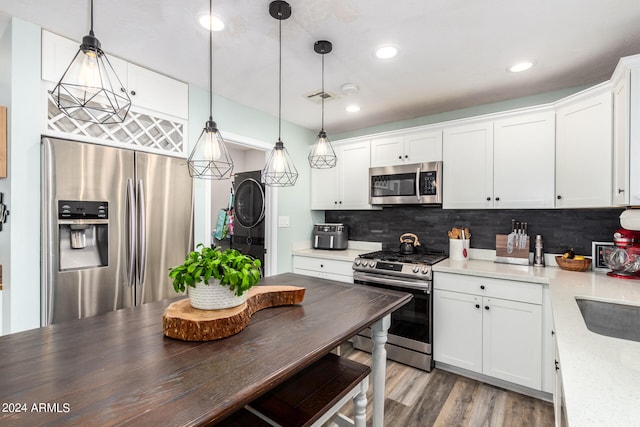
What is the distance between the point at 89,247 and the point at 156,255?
437 millimetres

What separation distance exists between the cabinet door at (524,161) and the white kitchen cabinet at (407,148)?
518mm

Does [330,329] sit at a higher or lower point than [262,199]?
lower

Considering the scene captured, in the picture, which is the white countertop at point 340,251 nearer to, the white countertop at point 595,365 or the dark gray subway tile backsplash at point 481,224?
the dark gray subway tile backsplash at point 481,224

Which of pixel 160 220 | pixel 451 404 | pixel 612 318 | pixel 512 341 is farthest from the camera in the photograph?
pixel 160 220

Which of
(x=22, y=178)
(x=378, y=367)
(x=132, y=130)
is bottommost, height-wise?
(x=378, y=367)

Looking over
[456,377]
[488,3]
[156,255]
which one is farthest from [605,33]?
[156,255]

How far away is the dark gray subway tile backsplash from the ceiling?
1.09 meters

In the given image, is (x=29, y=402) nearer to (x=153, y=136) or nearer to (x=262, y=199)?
(x=153, y=136)

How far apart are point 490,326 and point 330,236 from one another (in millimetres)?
1897

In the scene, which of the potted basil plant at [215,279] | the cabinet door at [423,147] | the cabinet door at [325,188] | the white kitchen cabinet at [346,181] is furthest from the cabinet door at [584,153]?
the potted basil plant at [215,279]

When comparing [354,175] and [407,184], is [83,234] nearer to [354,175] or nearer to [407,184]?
[354,175]

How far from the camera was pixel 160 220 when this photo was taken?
8.05 feet

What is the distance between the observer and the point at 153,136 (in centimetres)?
247

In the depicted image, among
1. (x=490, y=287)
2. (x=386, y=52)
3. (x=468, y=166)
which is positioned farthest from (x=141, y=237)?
(x=468, y=166)
